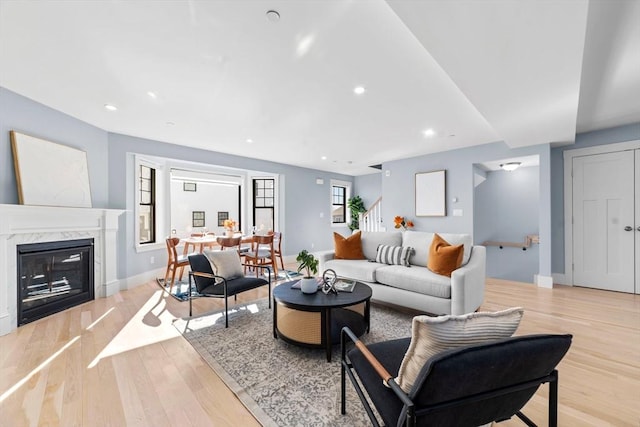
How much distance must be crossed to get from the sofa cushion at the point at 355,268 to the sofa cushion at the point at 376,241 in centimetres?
17

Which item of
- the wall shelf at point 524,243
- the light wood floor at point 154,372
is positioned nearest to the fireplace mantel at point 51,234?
the light wood floor at point 154,372

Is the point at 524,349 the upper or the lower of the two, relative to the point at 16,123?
lower

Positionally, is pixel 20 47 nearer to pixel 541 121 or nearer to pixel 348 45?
pixel 348 45

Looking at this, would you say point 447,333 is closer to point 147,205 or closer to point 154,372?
point 154,372

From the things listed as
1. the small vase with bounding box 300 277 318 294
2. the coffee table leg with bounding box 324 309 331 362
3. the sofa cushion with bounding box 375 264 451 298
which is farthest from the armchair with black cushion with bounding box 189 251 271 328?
the sofa cushion with bounding box 375 264 451 298

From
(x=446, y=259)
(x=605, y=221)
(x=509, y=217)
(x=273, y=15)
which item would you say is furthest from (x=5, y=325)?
(x=509, y=217)

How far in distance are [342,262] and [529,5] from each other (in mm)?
3214

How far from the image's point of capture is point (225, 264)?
11.0ft

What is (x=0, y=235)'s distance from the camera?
111 inches

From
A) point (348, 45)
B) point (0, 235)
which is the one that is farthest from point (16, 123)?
point (348, 45)

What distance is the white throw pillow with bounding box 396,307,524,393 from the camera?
105 cm

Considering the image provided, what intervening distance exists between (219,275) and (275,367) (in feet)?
4.87

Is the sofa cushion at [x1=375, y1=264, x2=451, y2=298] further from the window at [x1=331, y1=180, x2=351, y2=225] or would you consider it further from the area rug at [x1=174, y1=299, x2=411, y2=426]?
the window at [x1=331, y1=180, x2=351, y2=225]

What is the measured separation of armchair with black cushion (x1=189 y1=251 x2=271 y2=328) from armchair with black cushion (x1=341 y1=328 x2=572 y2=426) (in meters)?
2.35
